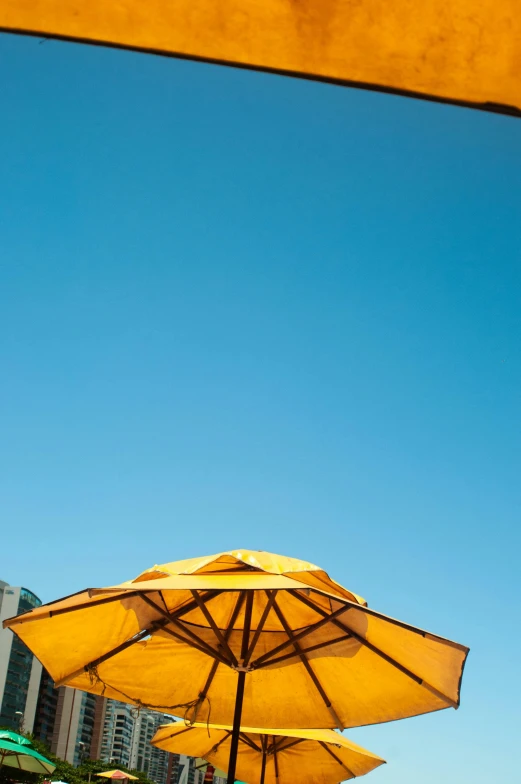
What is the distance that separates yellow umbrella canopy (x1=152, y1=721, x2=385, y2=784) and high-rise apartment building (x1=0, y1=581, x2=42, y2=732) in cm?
9352

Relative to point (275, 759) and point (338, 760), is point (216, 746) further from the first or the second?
point (338, 760)

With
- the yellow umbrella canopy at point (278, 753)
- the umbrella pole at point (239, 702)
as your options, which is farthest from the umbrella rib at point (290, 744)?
the umbrella pole at point (239, 702)

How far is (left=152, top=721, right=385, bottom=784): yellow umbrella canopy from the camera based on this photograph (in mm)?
8203

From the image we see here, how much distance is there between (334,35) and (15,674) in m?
110

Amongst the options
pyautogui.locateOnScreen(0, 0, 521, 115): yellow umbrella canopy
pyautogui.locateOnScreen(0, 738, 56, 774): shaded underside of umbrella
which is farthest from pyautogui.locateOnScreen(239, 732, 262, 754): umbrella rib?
pyautogui.locateOnScreen(0, 0, 521, 115): yellow umbrella canopy

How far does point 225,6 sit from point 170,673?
205 inches

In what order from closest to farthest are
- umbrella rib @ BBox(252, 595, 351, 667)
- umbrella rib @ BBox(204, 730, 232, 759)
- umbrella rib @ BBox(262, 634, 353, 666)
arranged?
umbrella rib @ BBox(252, 595, 351, 667), umbrella rib @ BBox(262, 634, 353, 666), umbrella rib @ BBox(204, 730, 232, 759)

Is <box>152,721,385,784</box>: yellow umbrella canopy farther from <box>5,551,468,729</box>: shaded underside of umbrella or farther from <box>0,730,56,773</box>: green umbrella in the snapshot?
<box>0,730,56,773</box>: green umbrella

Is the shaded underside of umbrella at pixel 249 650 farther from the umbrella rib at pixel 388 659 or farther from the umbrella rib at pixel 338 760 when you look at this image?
the umbrella rib at pixel 338 760

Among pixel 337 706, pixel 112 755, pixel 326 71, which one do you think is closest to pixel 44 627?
pixel 337 706

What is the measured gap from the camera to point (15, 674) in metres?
96.4

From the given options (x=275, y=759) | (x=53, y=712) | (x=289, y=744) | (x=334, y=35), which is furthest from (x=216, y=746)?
(x=53, y=712)

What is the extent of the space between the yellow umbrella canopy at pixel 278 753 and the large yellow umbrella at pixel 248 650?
2673mm

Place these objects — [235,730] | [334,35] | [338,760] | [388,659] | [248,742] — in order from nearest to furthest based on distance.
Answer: [334,35]
[235,730]
[388,659]
[338,760]
[248,742]
